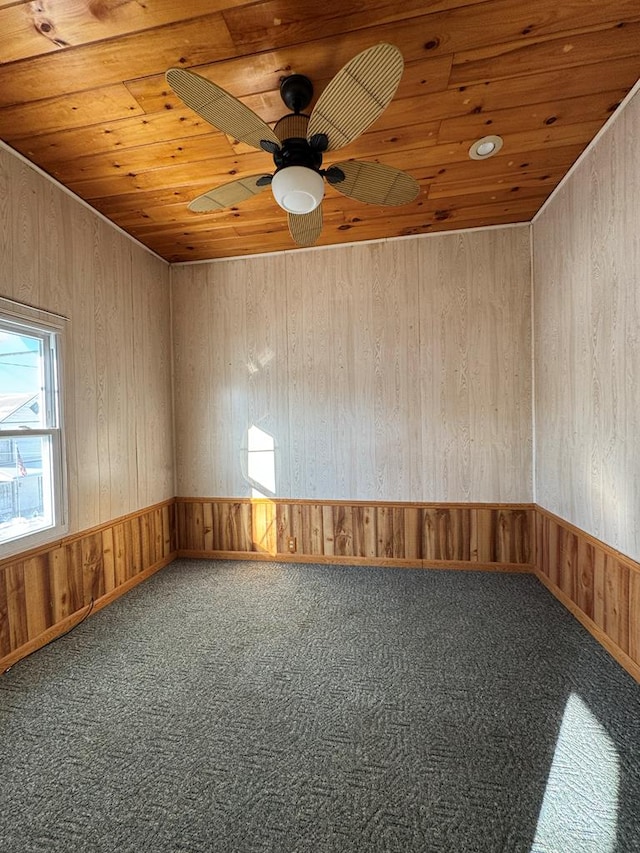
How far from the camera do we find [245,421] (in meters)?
3.62

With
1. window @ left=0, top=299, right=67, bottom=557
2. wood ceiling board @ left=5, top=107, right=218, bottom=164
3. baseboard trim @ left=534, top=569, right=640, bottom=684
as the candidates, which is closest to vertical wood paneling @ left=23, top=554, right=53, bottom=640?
window @ left=0, top=299, right=67, bottom=557

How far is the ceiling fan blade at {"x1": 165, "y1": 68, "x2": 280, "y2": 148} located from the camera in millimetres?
1259

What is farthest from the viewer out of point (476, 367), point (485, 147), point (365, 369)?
point (365, 369)

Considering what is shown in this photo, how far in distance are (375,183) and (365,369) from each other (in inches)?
67.9

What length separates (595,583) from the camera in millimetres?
2270

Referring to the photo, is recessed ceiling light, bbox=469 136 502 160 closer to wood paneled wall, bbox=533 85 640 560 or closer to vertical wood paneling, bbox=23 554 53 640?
wood paneled wall, bbox=533 85 640 560

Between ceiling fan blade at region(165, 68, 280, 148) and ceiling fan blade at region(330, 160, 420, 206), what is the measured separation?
0.35 m

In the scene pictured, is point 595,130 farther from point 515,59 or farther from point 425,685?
point 425,685

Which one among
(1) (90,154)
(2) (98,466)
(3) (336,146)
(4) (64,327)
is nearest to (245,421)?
(2) (98,466)

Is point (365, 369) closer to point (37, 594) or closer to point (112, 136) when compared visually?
point (112, 136)

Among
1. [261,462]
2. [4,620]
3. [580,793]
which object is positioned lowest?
[580,793]

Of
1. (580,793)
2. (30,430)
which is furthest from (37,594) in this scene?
(580,793)

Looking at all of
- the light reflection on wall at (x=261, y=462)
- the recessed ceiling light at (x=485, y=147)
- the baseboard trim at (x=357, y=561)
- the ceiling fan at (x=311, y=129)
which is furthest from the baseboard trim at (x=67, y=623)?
the recessed ceiling light at (x=485, y=147)

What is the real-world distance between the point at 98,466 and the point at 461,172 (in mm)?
3196
